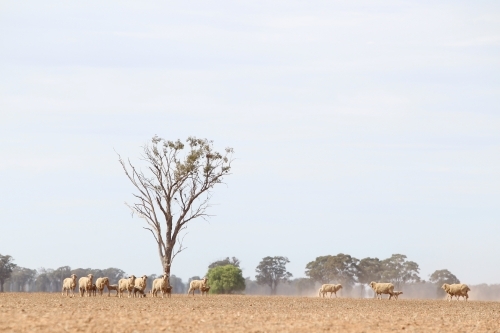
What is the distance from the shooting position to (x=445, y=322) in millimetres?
32062

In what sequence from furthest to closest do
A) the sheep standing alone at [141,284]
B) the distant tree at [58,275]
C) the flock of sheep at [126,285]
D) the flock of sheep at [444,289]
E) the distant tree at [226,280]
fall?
the distant tree at [58,275] → the distant tree at [226,280] → the flock of sheep at [444,289] → the sheep standing alone at [141,284] → the flock of sheep at [126,285]

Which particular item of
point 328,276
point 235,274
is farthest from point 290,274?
point 235,274

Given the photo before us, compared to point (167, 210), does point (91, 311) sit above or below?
below

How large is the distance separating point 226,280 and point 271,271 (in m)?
56.1

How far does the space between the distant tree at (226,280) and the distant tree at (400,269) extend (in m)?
50.8

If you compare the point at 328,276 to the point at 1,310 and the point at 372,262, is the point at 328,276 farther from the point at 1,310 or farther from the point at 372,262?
the point at 1,310

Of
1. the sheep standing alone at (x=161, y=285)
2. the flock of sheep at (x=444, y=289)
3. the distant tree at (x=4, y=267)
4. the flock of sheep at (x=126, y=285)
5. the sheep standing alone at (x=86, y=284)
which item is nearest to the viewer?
the sheep standing alone at (x=86, y=284)

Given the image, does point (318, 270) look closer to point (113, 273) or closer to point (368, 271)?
point (368, 271)

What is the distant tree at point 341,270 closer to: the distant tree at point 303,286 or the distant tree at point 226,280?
the distant tree at point 303,286

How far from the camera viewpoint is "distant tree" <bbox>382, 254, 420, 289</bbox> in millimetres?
139125

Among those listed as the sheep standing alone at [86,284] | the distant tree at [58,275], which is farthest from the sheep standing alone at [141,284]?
the distant tree at [58,275]

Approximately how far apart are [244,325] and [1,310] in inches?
394

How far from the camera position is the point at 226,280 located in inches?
3629

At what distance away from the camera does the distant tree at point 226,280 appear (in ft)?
301
